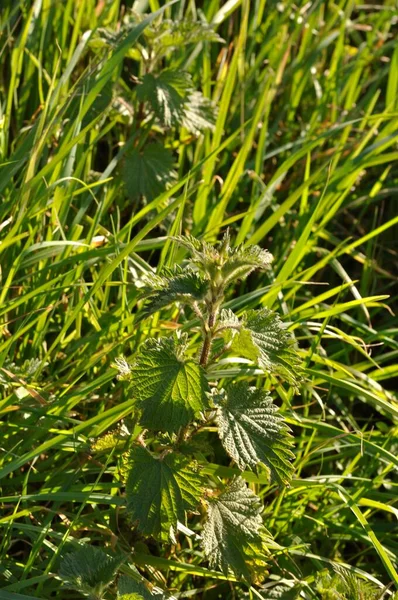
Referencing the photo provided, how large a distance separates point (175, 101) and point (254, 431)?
1.32 meters

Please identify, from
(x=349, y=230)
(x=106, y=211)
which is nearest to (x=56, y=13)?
(x=106, y=211)

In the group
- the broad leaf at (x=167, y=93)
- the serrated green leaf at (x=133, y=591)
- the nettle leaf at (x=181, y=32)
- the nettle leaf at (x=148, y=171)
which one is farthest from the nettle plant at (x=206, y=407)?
the nettle leaf at (x=181, y=32)

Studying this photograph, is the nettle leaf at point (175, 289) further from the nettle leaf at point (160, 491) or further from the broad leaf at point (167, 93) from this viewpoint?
the broad leaf at point (167, 93)

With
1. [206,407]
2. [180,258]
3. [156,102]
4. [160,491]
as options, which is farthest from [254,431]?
[156,102]

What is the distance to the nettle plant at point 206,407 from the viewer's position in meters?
1.86

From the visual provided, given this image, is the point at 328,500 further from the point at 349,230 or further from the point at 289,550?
the point at 349,230

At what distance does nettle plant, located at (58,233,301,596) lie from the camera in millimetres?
1863

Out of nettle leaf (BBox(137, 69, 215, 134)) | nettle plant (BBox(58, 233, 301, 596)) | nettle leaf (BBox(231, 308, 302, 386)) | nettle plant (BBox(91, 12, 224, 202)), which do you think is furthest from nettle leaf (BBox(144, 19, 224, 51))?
nettle leaf (BBox(231, 308, 302, 386))

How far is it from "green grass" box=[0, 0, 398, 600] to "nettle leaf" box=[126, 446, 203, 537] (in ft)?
0.27

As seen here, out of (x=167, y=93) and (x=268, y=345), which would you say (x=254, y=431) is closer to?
(x=268, y=345)

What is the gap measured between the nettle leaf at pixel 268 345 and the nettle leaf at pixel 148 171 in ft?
3.19

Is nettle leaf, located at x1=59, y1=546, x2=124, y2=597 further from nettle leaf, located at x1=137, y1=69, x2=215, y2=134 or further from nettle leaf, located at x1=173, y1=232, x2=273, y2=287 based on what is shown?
nettle leaf, located at x1=137, y1=69, x2=215, y2=134

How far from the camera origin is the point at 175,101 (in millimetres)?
2844

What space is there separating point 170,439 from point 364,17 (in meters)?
2.46
